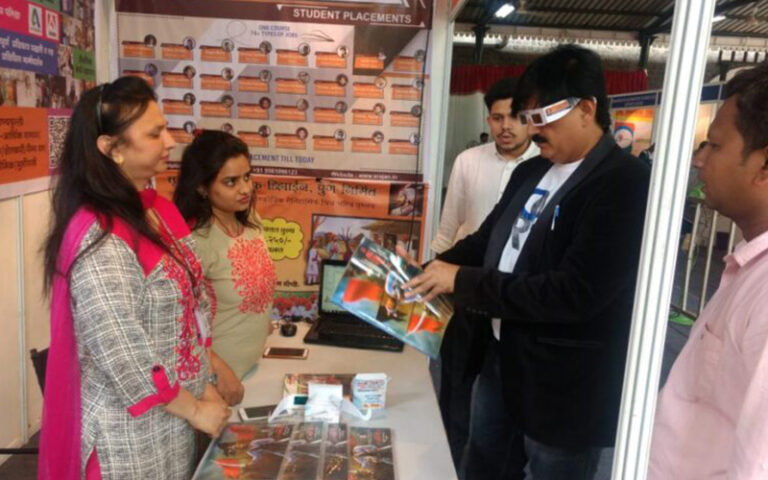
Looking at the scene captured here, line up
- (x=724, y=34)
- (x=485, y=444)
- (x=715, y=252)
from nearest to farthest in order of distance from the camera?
(x=485, y=444)
(x=715, y=252)
(x=724, y=34)

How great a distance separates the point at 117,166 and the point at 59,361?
1.44ft

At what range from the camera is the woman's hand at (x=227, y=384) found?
153 centimetres

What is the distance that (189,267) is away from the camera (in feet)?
4.24

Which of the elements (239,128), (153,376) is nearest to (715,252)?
(239,128)

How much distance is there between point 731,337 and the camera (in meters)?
0.78

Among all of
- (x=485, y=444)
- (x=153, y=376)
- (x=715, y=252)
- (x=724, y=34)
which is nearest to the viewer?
(x=153, y=376)

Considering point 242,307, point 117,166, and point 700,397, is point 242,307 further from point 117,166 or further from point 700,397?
point 700,397

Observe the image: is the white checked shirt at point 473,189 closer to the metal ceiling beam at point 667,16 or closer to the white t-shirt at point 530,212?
the white t-shirt at point 530,212

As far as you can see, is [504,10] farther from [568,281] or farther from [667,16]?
[568,281]

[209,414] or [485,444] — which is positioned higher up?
[209,414]

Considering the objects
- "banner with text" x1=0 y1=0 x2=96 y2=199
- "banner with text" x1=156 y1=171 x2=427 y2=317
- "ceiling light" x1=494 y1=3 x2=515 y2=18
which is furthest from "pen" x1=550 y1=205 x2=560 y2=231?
"ceiling light" x1=494 y1=3 x2=515 y2=18

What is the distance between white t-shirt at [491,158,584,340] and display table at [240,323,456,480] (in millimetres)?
331

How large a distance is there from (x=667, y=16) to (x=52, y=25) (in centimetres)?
917

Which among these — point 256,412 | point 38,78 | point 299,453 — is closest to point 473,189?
point 256,412
